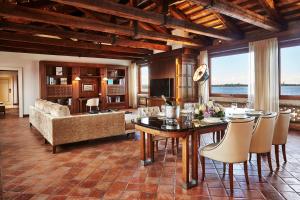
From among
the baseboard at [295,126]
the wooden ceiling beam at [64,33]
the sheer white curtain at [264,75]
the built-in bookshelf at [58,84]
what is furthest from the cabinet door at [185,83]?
the built-in bookshelf at [58,84]

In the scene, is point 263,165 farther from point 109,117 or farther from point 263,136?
point 109,117

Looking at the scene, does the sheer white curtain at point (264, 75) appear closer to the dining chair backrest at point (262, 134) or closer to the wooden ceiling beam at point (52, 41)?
the dining chair backrest at point (262, 134)

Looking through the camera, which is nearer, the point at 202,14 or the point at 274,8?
the point at 274,8

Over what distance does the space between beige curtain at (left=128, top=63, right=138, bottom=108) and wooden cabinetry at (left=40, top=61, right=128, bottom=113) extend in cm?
39

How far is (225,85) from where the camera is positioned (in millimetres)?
7367

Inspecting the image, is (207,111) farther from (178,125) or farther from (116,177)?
(116,177)

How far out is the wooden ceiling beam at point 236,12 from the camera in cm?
373

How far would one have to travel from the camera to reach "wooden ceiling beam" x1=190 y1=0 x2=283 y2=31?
3734 mm

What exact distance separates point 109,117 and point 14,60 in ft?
21.0

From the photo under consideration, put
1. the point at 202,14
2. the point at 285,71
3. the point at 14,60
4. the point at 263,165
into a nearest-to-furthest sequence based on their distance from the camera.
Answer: the point at 263,165, the point at 285,71, the point at 202,14, the point at 14,60

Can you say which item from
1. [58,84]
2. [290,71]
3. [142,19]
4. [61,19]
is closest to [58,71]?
[58,84]

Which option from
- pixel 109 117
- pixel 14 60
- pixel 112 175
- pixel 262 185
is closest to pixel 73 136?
pixel 109 117

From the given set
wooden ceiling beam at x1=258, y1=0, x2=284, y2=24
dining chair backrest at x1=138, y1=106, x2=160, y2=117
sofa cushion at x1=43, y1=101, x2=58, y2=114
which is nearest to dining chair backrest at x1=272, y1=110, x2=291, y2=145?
dining chair backrest at x1=138, y1=106, x2=160, y2=117

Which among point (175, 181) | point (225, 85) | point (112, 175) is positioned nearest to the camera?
point (175, 181)
